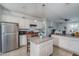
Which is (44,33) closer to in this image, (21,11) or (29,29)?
(29,29)

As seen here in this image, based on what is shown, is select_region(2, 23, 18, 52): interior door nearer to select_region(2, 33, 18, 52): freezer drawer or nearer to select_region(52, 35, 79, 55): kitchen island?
select_region(2, 33, 18, 52): freezer drawer

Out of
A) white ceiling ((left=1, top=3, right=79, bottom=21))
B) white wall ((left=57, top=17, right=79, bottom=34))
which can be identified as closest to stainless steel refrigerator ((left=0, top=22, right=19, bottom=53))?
white ceiling ((left=1, top=3, right=79, bottom=21))

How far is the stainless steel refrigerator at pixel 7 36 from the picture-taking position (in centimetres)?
235

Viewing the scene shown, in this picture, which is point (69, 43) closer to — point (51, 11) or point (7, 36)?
point (51, 11)

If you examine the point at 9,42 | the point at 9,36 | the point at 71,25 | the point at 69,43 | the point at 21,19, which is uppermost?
the point at 21,19

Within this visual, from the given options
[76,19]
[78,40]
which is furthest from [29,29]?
[78,40]

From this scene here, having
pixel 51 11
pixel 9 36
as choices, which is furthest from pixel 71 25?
pixel 9 36

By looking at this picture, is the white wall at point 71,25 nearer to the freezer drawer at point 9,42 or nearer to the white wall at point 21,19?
the white wall at point 21,19

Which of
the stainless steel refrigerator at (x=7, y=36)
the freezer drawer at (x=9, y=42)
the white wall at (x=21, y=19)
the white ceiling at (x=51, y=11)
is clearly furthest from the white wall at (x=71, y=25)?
the freezer drawer at (x=9, y=42)

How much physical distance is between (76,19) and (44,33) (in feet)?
2.88

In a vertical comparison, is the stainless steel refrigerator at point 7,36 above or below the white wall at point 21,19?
below

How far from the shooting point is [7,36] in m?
2.44

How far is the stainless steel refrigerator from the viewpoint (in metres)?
2.35

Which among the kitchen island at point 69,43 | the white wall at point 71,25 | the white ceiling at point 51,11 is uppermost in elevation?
the white ceiling at point 51,11
